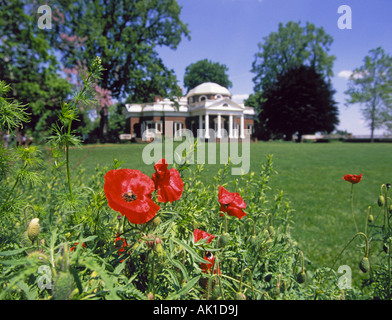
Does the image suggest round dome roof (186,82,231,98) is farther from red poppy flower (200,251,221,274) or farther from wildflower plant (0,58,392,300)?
red poppy flower (200,251,221,274)

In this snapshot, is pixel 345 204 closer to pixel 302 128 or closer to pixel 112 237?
pixel 112 237

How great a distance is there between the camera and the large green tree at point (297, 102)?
3328 centimetres

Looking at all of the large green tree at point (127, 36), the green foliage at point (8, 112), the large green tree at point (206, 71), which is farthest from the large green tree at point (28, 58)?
the green foliage at point (8, 112)

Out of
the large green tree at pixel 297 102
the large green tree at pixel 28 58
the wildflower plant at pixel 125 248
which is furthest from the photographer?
the large green tree at pixel 297 102

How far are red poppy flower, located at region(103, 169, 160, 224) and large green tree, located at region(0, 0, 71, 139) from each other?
10.4 m

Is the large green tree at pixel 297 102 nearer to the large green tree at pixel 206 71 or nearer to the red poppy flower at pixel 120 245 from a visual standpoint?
the large green tree at pixel 206 71

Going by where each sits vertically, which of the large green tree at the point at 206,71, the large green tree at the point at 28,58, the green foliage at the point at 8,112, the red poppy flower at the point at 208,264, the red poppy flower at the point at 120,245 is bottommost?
the red poppy flower at the point at 208,264

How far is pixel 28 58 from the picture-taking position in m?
11.3

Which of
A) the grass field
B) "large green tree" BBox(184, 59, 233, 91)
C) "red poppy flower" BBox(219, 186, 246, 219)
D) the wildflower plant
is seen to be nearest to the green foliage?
the wildflower plant

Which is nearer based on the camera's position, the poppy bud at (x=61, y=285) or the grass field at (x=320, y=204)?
the poppy bud at (x=61, y=285)

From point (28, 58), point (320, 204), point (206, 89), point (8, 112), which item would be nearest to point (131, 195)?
point (8, 112)

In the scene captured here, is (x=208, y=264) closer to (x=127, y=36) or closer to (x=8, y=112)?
(x=8, y=112)

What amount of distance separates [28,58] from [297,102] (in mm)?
29974

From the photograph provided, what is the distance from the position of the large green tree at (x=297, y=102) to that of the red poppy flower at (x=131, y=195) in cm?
3462
